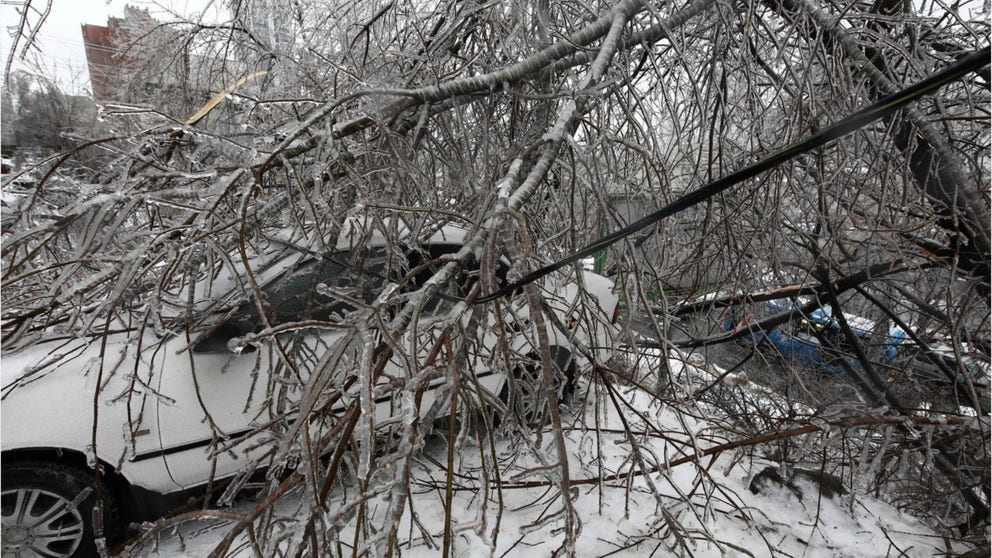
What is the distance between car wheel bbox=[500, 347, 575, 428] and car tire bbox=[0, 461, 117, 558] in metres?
2.11

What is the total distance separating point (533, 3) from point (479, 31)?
0.50 meters

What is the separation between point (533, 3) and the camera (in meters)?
2.30

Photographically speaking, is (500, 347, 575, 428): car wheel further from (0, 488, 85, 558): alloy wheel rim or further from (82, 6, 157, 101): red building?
(82, 6, 157, 101): red building

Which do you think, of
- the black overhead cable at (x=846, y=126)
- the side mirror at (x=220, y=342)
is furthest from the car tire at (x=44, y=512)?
the black overhead cable at (x=846, y=126)

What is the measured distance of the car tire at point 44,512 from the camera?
7.38 feet

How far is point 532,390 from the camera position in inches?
79.8

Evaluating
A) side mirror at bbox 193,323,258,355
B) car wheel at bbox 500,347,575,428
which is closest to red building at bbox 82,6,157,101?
side mirror at bbox 193,323,258,355

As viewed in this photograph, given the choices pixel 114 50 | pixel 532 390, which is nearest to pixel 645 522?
pixel 532 390

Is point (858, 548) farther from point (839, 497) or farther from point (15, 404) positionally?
point (15, 404)

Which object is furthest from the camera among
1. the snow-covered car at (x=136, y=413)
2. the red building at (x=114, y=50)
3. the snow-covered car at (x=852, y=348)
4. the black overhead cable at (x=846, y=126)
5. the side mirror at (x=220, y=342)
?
the red building at (x=114, y=50)

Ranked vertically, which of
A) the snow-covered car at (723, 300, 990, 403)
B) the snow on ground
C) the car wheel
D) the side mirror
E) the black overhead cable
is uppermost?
the black overhead cable

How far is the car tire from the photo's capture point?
2.25 meters

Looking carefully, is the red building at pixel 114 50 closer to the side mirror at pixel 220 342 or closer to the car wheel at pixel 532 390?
the side mirror at pixel 220 342

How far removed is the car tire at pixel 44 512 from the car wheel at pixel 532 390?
2108 millimetres
